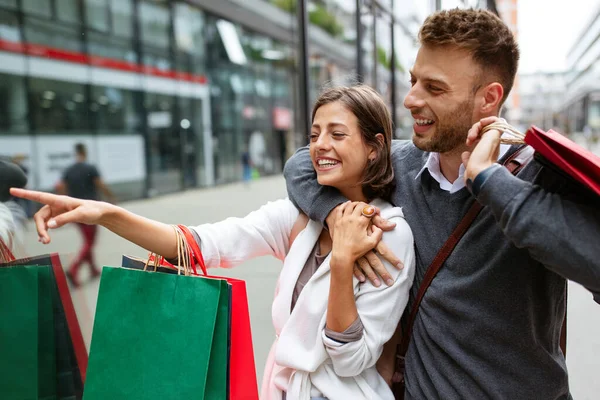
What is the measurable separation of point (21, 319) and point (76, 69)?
3960 mm

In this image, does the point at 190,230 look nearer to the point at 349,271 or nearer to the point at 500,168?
the point at 349,271

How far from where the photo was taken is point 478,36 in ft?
4.55

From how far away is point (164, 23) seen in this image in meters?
5.92

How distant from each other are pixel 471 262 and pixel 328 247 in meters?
0.45

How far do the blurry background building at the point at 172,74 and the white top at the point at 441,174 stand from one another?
1.66 metres

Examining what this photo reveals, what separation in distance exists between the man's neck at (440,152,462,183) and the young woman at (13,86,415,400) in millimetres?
179

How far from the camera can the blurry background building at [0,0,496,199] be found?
3932 mm

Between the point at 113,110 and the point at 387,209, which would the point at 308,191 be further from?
the point at 113,110

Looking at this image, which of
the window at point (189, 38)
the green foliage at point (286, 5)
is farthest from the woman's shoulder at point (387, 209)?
the window at point (189, 38)

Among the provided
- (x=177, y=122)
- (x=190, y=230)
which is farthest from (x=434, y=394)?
(x=177, y=122)

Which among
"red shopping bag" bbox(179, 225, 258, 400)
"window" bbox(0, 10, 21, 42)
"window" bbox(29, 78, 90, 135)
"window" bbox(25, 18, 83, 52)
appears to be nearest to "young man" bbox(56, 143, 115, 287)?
"window" bbox(29, 78, 90, 135)

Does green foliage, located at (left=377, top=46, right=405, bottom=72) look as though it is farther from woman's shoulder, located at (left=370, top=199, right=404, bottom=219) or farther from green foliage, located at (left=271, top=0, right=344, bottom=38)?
woman's shoulder, located at (left=370, top=199, right=404, bottom=219)

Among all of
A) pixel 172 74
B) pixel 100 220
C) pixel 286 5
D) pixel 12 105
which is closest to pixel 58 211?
pixel 100 220

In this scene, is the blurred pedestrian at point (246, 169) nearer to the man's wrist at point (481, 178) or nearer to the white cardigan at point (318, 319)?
the white cardigan at point (318, 319)
